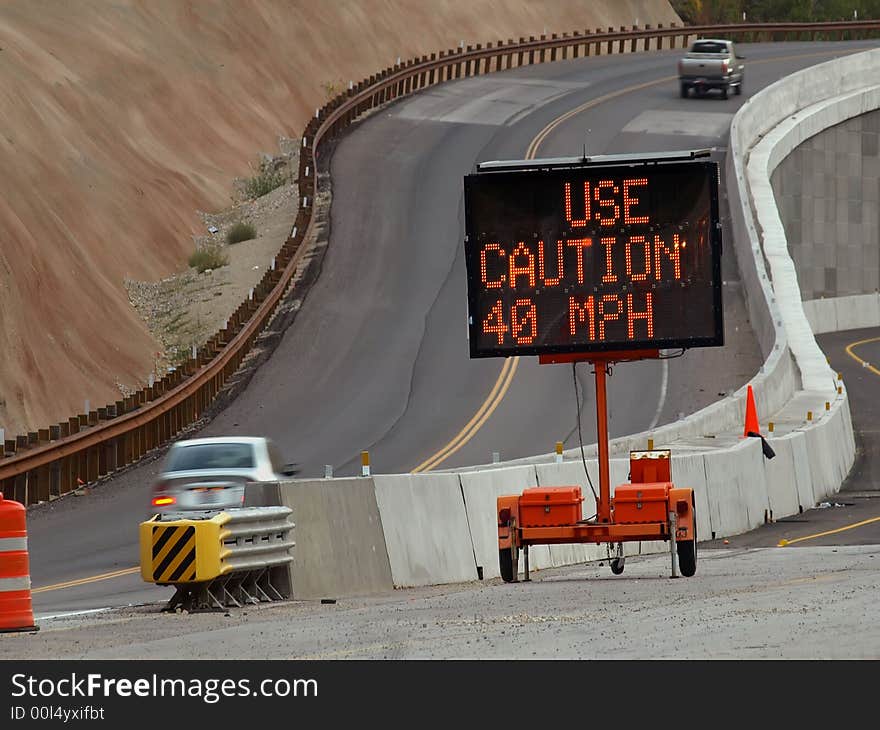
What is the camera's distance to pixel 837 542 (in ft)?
80.2

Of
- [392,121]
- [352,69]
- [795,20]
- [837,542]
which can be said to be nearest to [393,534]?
[837,542]

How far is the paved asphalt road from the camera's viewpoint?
30047 millimetres

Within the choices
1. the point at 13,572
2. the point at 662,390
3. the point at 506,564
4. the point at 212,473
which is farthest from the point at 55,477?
the point at 13,572

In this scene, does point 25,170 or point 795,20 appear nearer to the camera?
point 25,170

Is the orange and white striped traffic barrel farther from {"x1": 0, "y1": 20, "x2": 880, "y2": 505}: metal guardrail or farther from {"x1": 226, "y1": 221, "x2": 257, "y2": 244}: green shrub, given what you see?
{"x1": 226, "y1": 221, "x2": 257, "y2": 244}: green shrub

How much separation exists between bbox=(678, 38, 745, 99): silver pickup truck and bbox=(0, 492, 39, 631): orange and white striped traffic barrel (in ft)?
197

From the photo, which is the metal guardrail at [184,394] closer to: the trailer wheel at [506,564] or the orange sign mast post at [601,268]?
the trailer wheel at [506,564]

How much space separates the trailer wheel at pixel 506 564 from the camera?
19.0 m

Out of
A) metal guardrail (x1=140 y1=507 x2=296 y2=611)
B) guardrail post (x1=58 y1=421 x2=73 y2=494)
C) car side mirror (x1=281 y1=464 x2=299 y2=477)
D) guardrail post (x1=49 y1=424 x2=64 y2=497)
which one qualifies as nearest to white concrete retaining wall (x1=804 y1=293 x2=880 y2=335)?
guardrail post (x1=58 y1=421 x2=73 y2=494)

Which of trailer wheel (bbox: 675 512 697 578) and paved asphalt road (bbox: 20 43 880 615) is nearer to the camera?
trailer wheel (bbox: 675 512 697 578)

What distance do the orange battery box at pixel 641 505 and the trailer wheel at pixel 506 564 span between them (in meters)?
1.14
